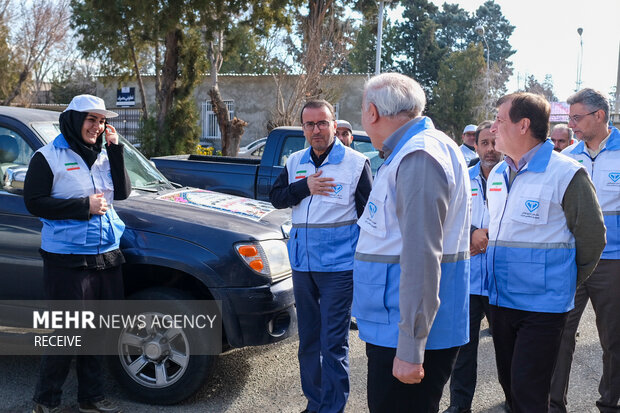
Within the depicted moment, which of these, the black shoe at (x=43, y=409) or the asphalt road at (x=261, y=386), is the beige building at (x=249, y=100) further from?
the black shoe at (x=43, y=409)

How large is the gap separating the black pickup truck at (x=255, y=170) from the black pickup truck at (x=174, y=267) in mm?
3935

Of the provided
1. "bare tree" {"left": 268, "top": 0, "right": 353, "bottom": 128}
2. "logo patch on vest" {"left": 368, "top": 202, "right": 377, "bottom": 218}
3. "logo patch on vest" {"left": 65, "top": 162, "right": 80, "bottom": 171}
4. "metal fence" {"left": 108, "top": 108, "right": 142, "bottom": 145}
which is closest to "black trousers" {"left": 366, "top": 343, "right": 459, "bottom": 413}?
"logo patch on vest" {"left": 368, "top": 202, "right": 377, "bottom": 218}

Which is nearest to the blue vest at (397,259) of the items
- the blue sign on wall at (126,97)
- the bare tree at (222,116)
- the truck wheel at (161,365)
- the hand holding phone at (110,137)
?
the truck wheel at (161,365)

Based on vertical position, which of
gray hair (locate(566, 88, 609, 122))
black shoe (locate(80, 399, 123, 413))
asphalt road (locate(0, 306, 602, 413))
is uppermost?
gray hair (locate(566, 88, 609, 122))

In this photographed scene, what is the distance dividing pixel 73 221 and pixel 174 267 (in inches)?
28.3

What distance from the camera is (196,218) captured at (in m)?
4.27

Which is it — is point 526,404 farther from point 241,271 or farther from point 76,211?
point 76,211

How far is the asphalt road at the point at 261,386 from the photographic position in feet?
14.1

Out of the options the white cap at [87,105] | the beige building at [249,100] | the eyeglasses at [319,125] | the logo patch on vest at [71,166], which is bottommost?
the logo patch on vest at [71,166]

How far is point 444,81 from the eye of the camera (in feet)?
133

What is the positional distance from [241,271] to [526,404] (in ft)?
6.41

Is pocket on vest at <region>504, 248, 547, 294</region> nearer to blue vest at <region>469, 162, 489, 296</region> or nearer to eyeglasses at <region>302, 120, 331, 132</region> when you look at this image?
blue vest at <region>469, 162, 489, 296</region>

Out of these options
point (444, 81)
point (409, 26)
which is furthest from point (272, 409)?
point (409, 26)

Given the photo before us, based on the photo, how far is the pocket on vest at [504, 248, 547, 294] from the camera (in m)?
3.05
